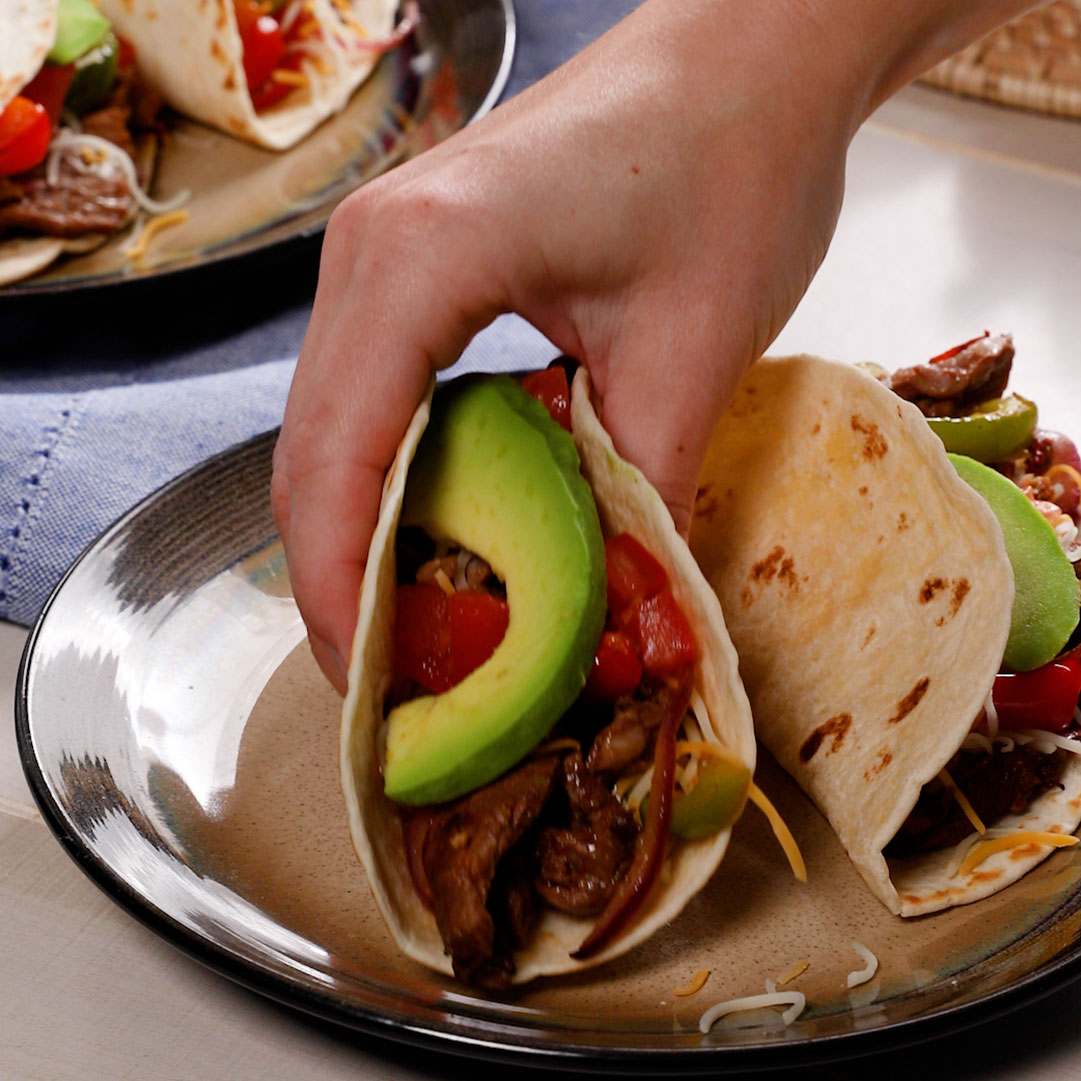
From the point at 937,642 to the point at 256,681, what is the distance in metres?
1.09

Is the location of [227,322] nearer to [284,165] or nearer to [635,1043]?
[284,165]

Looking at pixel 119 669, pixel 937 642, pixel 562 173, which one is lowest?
pixel 119 669

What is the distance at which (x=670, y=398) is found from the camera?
6.04 ft

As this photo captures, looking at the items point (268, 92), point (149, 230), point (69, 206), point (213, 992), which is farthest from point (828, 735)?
point (268, 92)

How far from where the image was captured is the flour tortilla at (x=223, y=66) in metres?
4.13

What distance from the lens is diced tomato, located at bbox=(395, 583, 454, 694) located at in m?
1.79

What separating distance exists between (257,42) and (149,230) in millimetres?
1115

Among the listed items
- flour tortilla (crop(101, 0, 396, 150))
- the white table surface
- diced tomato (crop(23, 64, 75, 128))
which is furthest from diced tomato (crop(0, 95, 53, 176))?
the white table surface

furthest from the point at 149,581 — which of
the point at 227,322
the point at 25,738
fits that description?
the point at 227,322

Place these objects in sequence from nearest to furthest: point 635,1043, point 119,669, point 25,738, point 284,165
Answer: point 635,1043
point 25,738
point 119,669
point 284,165

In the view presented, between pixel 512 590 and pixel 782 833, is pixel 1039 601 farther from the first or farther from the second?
pixel 512 590

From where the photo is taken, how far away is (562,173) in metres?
1.80

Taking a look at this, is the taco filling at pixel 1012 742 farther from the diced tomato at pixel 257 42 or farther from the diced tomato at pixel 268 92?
the diced tomato at pixel 257 42

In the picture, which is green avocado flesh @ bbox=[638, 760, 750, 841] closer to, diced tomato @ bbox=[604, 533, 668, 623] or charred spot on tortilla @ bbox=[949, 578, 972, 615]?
diced tomato @ bbox=[604, 533, 668, 623]
